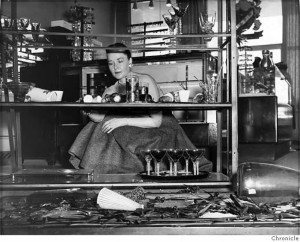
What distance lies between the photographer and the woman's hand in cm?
269

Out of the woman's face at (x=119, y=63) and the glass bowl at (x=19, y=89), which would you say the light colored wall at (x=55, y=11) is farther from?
the glass bowl at (x=19, y=89)

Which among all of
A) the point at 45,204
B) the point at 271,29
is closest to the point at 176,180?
the point at 45,204

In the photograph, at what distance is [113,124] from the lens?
2713mm

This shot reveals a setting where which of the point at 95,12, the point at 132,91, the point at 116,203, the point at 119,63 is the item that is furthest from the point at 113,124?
the point at 95,12

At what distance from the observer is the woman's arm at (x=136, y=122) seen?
270 centimetres

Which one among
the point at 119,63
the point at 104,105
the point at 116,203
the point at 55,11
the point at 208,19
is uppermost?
the point at 55,11

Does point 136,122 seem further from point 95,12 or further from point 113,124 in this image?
point 95,12

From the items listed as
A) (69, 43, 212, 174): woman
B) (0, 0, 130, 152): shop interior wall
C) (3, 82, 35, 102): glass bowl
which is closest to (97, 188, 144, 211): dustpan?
(3, 82, 35, 102): glass bowl

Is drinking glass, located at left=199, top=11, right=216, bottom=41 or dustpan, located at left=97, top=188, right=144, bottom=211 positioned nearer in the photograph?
dustpan, located at left=97, top=188, right=144, bottom=211

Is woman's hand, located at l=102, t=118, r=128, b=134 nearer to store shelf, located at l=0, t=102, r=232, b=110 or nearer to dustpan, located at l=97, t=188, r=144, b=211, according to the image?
store shelf, located at l=0, t=102, r=232, b=110

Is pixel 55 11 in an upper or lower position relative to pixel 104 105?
upper

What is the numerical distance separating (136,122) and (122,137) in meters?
0.14

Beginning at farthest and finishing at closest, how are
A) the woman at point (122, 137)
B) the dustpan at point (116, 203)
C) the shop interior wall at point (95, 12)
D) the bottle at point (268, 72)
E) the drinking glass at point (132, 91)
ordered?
the shop interior wall at point (95, 12) → the bottle at point (268, 72) → the woman at point (122, 137) → the drinking glass at point (132, 91) → the dustpan at point (116, 203)

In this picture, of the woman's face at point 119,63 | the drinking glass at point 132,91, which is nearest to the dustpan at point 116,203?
the drinking glass at point 132,91
